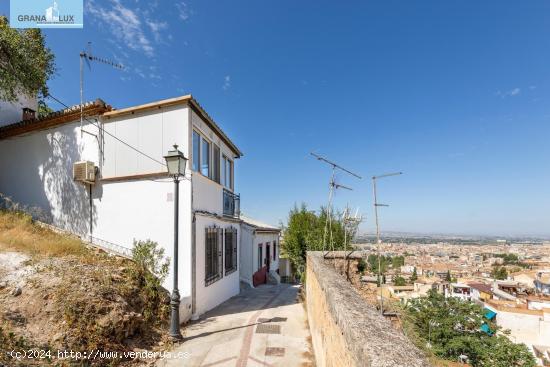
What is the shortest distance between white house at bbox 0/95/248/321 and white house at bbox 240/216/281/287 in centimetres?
455

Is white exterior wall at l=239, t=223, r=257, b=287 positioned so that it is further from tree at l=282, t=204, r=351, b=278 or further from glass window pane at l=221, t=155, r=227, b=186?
glass window pane at l=221, t=155, r=227, b=186

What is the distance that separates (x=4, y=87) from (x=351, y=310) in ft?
43.1

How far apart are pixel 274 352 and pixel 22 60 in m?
12.0

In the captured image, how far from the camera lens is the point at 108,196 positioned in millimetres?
9391

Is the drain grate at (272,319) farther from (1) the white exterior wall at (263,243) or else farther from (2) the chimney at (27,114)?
(2) the chimney at (27,114)

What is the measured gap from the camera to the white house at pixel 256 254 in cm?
1610

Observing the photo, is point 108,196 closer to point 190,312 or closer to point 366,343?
point 190,312

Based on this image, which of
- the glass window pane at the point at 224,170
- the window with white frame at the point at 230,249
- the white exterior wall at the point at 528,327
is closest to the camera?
the window with white frame at the point at 230,249

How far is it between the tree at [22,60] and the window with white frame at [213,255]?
6.83 m

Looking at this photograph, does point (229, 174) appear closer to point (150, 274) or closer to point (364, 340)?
point (150, 274)

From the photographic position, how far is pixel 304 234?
12258 mm

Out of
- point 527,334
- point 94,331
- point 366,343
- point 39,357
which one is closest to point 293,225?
point 94,331

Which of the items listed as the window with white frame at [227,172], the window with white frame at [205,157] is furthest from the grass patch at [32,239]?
the window with white frame at [227,172]

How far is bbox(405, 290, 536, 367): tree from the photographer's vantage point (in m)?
15.6
